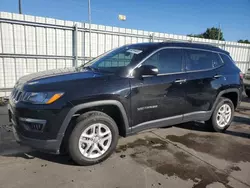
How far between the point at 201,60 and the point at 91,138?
2.66 metres

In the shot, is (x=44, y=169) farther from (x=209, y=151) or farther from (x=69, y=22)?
(x=69, y=22)

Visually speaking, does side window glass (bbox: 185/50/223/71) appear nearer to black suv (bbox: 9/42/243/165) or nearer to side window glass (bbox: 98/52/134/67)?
black suv (bbox: 9/42/243/165)

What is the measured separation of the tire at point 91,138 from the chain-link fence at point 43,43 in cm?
498

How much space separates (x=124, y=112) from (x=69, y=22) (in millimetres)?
5510

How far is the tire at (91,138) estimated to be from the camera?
262 cm

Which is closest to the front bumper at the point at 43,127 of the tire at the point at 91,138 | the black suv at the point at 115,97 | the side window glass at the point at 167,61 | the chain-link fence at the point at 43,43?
the black suv at the point at 115,97

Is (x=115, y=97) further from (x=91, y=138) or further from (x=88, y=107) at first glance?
(x=91, y=138)

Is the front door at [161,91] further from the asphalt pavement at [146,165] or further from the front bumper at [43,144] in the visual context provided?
the front bumper at [43,144]

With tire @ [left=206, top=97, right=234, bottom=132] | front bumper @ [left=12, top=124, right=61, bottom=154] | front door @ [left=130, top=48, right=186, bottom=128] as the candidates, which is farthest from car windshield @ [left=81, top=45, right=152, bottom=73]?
tire @ [left=206, top=97, right=234, bottom=132]

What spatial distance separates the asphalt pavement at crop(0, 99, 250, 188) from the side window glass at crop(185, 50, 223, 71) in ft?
4.78

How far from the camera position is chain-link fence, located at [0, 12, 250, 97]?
20.4 feet

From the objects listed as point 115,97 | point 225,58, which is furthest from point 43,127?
point 225,58

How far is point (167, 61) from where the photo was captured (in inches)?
134

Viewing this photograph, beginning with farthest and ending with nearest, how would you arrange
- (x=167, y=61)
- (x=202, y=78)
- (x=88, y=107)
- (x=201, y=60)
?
1. (x=201, y=60)
2. (x=202, y=78)
3. (x=167, y=61)
4. (x=88, y=107)
